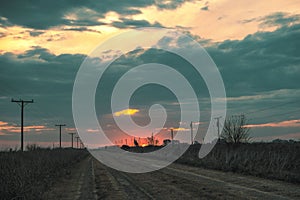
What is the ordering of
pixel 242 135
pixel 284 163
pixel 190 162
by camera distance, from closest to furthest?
pixel 284 163, pixel 190 162, pixel 242 135

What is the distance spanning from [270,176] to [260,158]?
8476 mm

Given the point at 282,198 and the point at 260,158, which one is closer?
the point at 282,198

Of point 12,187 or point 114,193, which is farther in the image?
point 114,193

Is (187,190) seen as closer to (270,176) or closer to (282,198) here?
(282,198)

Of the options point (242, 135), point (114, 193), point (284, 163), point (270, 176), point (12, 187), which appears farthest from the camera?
point (242, 135)

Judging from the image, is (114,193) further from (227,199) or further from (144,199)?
(227,199)

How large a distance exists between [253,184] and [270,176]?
3764mm

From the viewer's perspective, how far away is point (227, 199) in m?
13.2

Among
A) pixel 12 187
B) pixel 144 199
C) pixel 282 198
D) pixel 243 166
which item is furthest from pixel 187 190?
pixel 243 166

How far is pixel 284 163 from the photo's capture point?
25.2 metres

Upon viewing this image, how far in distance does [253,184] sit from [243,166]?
8.60m

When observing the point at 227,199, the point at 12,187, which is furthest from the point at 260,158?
the point at 12,187

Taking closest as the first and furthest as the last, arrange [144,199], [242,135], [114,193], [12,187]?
[12,187], [144,199], [114,193], [242,135]

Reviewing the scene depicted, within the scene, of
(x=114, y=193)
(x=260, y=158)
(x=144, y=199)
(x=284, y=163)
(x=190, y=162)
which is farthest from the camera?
(x=190, y=162)
